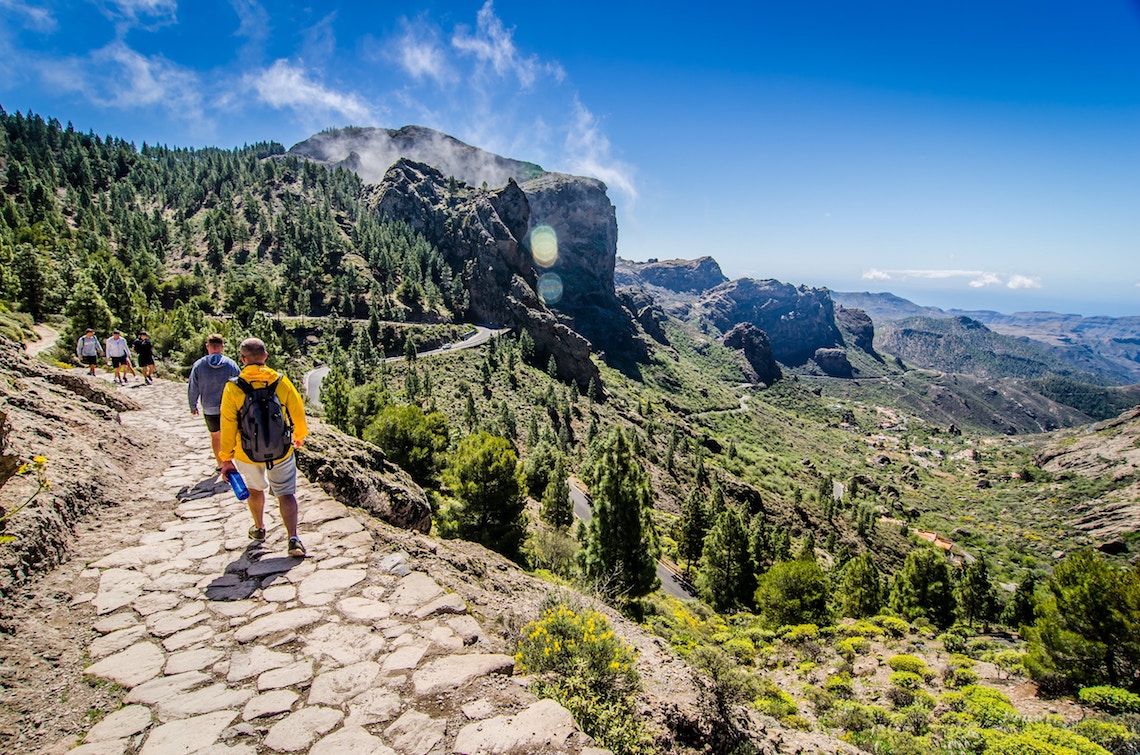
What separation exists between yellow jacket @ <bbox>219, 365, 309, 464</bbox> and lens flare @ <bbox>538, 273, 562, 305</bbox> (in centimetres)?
18501

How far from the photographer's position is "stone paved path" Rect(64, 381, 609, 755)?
10.8 ft

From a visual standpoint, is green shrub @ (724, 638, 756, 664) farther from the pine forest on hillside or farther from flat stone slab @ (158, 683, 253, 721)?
flat stone slab @ (158, 683, 253, 721)

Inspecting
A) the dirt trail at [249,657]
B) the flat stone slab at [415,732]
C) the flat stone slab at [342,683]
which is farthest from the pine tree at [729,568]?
the flat stone slab at [415,732]

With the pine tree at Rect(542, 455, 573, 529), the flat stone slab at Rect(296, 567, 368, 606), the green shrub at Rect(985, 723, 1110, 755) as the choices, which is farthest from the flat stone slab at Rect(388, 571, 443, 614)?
the pine tree at Rect(542, 455, 573, 529)

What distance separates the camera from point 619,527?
23.1m

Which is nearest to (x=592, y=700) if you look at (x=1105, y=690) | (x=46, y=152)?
(x=1105, y=690)

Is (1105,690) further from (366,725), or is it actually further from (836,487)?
(836,487)

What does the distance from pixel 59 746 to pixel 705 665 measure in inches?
367

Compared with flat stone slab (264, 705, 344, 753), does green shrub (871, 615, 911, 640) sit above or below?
below

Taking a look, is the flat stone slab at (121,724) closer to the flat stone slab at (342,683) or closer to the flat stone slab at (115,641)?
the flat stone slab at (115,641)

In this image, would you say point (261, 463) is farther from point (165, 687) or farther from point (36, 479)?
point (165, 687)

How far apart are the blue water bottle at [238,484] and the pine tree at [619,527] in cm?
1764

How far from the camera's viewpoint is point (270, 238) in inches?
4788

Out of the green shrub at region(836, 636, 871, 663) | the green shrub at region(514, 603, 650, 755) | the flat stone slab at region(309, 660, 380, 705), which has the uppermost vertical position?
the flat stone slab at region(309, 660, 380, 705)
